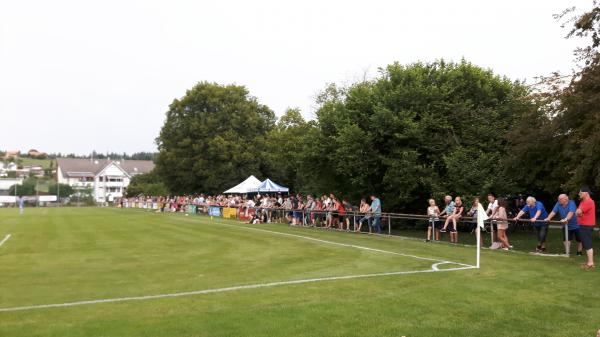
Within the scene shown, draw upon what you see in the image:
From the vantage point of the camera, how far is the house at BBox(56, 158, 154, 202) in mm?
136875

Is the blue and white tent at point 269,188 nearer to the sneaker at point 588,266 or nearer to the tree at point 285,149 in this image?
the tree at point 285,149

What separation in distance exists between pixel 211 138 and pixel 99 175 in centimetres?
8763

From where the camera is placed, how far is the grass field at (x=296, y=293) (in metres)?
7.07

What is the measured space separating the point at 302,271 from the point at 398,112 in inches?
610

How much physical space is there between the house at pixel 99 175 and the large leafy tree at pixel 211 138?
72236mm

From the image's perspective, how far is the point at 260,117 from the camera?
2512 inches

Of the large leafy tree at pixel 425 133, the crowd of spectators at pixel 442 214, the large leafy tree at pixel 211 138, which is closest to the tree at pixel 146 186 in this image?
the large leafy tree at pixel 211 138

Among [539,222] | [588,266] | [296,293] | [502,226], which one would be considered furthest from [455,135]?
[296,293]

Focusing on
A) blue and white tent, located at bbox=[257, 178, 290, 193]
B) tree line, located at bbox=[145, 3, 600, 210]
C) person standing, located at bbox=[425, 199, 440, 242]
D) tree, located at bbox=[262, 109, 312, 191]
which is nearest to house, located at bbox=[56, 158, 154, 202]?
tree, located at bbox=[262, 109, 312, 191]

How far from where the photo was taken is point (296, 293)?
30.3 ft

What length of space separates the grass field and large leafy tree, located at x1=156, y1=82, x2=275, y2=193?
141 ft

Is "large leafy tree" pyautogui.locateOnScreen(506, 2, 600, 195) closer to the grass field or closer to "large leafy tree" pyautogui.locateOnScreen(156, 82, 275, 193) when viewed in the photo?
the grass field

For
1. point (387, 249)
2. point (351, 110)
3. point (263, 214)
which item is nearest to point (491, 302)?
point (387, 249)

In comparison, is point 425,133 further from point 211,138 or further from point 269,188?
point 211,138
